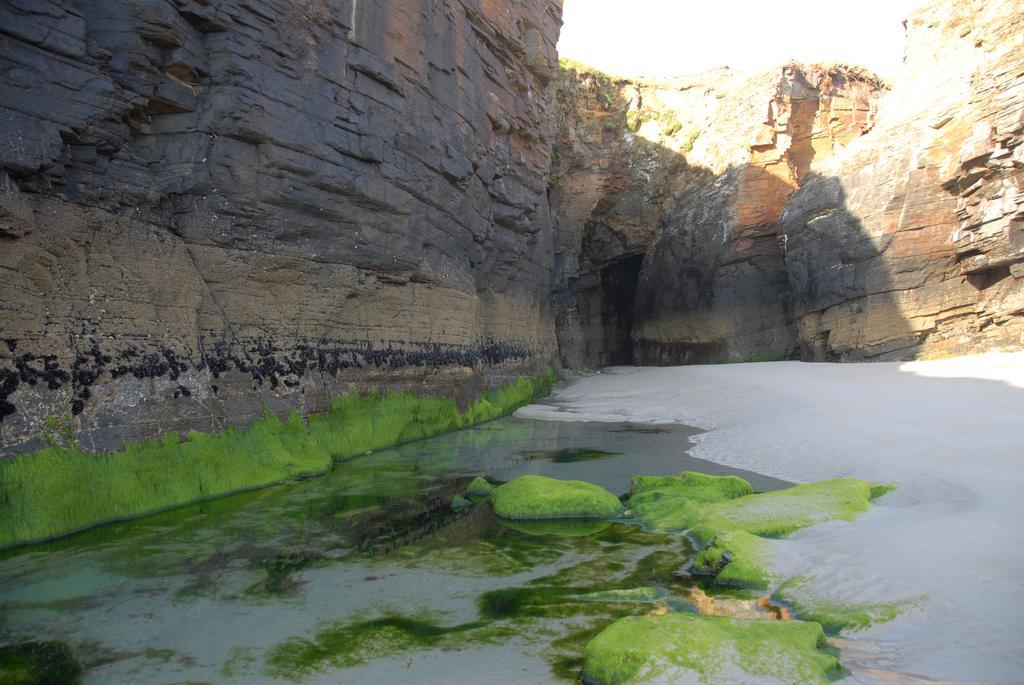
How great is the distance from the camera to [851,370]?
62.6 ft

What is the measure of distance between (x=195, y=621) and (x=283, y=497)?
152 inches

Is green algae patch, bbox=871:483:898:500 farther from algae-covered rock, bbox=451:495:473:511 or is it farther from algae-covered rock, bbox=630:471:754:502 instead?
algae-covered rock, bbox=451:495:473:511

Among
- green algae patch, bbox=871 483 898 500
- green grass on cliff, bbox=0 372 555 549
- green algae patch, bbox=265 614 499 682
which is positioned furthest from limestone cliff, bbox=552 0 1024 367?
green algae patch, bbox=265 614 499 682

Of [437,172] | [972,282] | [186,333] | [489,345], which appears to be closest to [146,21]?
[186,333]

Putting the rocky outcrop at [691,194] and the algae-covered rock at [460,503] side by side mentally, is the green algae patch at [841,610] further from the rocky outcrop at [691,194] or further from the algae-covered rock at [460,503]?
the rocky outcrop at [691,194]

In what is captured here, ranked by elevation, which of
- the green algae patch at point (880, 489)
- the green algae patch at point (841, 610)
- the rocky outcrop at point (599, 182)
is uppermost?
the rocky outcrop at point (599, 182)

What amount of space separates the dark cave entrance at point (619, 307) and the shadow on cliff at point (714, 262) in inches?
6.0

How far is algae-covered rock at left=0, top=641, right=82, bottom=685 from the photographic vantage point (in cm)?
377

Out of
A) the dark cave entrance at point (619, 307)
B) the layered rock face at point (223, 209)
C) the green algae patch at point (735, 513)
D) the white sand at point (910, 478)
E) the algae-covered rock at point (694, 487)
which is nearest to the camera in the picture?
the white sand at point (910, 478)

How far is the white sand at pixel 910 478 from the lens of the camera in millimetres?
3885

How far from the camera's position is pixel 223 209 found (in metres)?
9.52

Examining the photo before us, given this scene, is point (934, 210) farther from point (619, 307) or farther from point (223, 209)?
point (619, 307)

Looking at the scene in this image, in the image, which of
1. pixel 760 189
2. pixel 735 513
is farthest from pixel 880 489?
pixel 760 189

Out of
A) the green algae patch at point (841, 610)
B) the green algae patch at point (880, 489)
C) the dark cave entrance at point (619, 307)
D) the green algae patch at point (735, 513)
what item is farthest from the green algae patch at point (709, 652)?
the dark cave entrance at point (619, 307)
